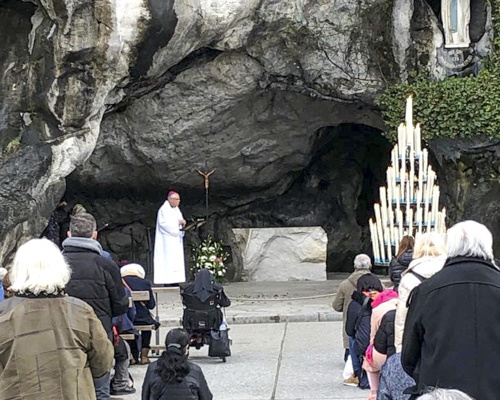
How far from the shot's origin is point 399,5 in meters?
15.8

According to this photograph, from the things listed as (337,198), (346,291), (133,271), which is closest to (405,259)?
(346,291)

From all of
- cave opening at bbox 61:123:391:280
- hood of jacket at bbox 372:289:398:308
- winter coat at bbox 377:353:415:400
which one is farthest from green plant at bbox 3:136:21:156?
winter coat at bbox 377:353:415:400

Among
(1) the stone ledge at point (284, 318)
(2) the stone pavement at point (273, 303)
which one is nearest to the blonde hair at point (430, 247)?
(2) the stone pavement at point (273, 303)

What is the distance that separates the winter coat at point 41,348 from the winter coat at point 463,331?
1.61 m

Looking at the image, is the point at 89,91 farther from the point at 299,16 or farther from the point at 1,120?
the point at 299,16

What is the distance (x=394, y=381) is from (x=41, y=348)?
6.57ft

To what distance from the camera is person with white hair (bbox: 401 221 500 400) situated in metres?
4.89

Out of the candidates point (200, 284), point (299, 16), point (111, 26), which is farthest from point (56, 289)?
point (299, 16)

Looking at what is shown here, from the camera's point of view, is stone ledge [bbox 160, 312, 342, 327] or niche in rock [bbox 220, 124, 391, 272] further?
niche in rock [bbox 220, 124, 391, 272]

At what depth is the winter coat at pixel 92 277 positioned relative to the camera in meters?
6.70

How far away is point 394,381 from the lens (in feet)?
19.1

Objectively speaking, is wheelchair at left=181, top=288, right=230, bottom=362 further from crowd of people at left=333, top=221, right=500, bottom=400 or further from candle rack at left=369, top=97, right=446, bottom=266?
crowd of people at left=333, top=221, right=500, bottom=400

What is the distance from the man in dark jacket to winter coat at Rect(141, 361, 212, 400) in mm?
753

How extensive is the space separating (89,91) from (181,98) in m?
A: 2.41
